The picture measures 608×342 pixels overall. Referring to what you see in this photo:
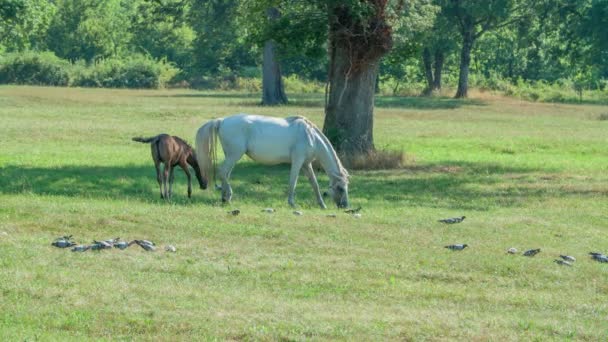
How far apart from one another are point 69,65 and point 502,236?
260 ft

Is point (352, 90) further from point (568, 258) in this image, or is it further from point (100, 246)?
point (100, 246)

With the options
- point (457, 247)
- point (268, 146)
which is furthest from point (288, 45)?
point (457, 247)

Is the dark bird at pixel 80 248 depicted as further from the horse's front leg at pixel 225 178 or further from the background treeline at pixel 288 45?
the background treeline at pixel 288 45

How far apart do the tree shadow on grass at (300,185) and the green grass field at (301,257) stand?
0.06 meters

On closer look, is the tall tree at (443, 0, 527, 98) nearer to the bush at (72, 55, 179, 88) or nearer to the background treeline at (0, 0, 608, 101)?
the background treeline at (0, 0, 608, 101)

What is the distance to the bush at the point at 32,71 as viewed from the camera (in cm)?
8912

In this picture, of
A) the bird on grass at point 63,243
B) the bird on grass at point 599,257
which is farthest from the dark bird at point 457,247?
the bird on grass at point 63,243

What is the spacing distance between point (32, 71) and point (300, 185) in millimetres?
70996

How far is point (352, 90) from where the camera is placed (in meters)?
28.0

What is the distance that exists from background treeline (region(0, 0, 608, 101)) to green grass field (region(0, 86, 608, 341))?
4096 millimetres

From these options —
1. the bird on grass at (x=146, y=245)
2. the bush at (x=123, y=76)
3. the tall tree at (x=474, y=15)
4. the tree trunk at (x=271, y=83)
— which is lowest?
the bush at (x=123, y=76)

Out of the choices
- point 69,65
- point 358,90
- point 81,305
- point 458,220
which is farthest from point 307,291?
point 69,65

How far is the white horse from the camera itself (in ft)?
62.5

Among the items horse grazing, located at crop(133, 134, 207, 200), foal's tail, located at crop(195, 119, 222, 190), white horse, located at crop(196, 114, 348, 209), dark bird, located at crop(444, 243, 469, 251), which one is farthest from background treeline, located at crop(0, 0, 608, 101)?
dark bird, located at crop(444, 243, 469, 251)
